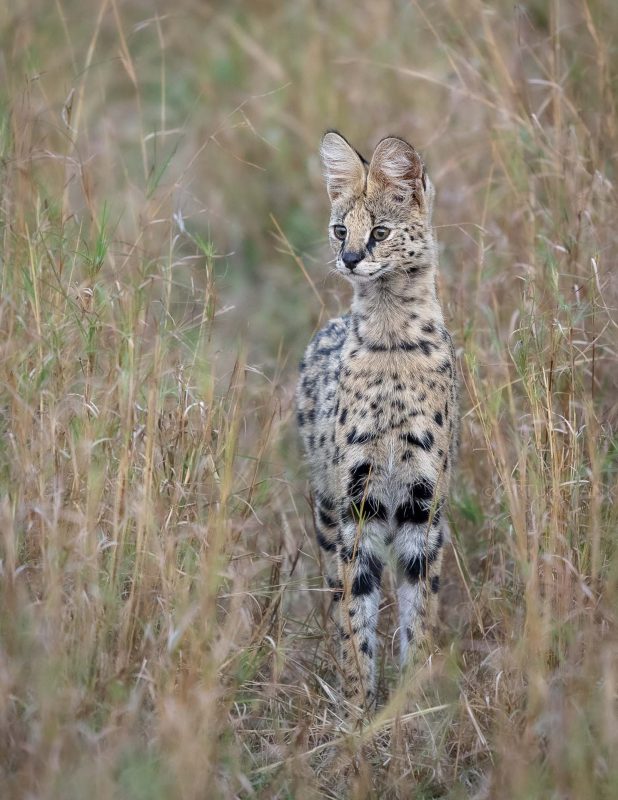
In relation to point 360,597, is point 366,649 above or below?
below

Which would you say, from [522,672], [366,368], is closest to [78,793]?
[522,672]

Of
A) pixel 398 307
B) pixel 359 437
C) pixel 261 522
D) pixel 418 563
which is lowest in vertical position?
pixel 418 563

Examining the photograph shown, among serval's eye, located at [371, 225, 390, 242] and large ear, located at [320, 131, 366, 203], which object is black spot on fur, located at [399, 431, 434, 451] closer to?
serval's eye, located at [371, 225, 390, 242]

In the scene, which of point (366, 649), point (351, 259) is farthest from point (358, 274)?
point (366, 649)

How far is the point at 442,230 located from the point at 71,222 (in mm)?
2389

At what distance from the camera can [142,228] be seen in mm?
4613

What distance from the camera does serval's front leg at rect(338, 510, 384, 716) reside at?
4.43 metres

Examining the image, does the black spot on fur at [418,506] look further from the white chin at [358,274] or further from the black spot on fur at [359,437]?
the white chin at [358,274]

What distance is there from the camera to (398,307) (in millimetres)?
4586

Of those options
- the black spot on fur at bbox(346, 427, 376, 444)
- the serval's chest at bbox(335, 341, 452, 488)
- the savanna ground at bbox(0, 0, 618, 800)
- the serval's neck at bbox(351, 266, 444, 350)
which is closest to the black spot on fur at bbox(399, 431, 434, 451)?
the serval's chest at bbox(335, 341, 452, 488)

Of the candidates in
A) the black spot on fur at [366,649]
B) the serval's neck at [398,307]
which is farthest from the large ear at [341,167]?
the black spot on fur at [366,649]

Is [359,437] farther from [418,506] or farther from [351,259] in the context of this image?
[351,259]

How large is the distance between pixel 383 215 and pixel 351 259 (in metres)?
0.28

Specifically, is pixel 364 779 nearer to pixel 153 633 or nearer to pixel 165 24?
pixel 153 633
